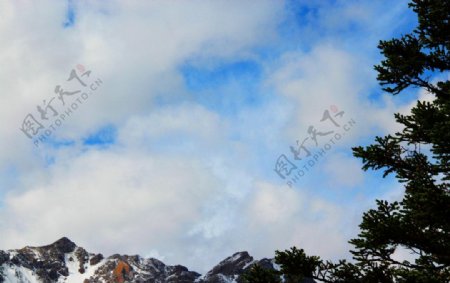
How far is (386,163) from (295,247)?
4483 millimetres

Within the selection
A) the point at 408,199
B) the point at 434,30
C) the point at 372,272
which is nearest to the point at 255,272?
the point at 372,272

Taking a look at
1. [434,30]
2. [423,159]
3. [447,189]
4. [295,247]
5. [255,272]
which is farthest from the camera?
[434,30]

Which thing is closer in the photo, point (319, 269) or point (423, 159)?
point (319, 269)

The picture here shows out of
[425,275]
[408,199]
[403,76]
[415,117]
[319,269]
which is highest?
[403,76]

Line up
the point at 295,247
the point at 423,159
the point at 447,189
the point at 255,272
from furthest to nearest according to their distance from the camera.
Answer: the point at 423,159, the point at 447,189, the point at 295,247, the point at 255,272

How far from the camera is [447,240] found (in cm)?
1206

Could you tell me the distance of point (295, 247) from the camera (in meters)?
11.6

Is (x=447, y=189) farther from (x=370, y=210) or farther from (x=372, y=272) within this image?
(x=372, y=272)

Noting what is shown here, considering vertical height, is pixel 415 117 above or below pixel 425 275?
above

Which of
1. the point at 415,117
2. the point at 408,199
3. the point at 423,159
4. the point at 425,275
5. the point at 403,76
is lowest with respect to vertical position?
the point at 425,275

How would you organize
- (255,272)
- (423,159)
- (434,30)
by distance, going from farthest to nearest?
(434,30) < (423,159) < (255,272)

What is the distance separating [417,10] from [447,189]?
21.7 feet

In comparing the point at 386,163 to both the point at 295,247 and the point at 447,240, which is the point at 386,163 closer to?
the point at 447,240

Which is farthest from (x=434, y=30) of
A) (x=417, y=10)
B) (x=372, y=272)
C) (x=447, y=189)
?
(x=372, y=272)
